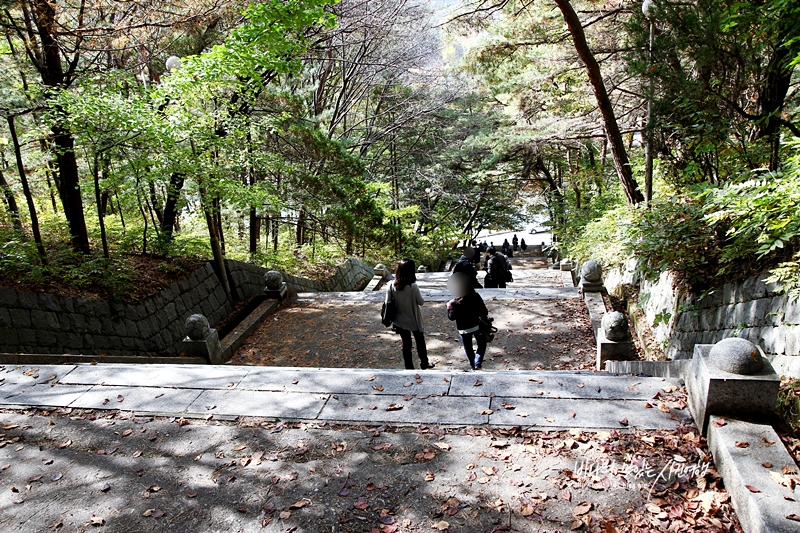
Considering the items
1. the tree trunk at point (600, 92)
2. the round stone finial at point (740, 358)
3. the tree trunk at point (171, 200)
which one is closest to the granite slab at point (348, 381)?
the round stone finial at point (740, 358)

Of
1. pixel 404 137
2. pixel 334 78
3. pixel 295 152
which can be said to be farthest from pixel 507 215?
pixel 295 152

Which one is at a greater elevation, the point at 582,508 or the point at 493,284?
the point at 582,508

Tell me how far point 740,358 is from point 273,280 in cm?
960

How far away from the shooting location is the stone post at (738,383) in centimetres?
316


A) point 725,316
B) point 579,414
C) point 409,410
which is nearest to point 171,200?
point 409,410

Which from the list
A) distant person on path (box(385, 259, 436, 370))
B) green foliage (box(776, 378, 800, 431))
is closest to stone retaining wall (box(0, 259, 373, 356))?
distant person on path (box(385, 259, 436, 370))

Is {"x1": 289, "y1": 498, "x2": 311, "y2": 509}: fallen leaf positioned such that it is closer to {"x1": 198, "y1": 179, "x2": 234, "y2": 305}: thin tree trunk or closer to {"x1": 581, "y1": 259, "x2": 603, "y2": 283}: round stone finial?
{"x1": 198, "y1": 179, "x2": 234, "y2": 305}: thin tree trunk

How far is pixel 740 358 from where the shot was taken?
10.5 ft

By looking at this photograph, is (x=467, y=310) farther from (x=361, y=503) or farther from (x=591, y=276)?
(x=591, y=276)

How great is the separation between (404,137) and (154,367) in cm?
1937

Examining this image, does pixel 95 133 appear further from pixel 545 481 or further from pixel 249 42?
pixel 545 481

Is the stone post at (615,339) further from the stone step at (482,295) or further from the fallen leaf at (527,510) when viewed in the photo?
the stone step at (482,295)

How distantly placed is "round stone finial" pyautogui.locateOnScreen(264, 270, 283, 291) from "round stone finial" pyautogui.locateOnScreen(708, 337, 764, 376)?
31.0 feet

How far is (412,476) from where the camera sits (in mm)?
3324
